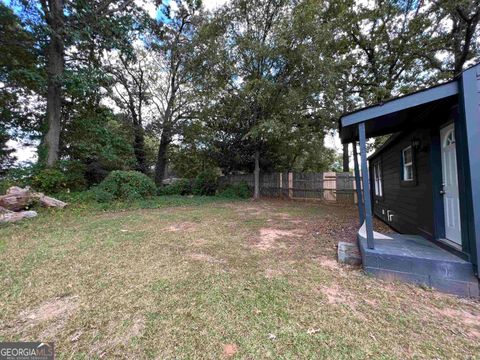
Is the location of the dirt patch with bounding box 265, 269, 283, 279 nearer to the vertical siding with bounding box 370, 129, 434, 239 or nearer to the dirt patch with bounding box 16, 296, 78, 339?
the dirt patch with bounding box 16, 296, 78, 339

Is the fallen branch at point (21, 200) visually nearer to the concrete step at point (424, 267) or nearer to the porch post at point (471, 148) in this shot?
the concrete step at point (424, 267)

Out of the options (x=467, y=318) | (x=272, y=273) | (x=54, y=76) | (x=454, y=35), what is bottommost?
(x=467, y=318)

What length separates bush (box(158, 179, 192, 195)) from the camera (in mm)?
12414

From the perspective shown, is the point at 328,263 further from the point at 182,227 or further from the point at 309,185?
the point at 309,185

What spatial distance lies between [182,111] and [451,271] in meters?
13.3

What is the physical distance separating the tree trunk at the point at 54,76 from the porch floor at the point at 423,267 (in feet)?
33.4

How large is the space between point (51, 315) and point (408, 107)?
4.51 m

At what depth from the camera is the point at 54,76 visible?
752 cm

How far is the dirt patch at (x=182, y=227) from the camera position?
4.88 m

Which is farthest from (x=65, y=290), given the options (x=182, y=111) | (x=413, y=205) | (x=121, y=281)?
(x=182, y=111)

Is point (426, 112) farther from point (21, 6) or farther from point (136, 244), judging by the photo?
point (21, 6)

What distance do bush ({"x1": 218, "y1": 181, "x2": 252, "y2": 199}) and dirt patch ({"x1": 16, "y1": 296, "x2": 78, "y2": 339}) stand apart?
9.27 metres

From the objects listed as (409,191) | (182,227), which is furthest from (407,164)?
(182,227)

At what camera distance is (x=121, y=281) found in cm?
253
